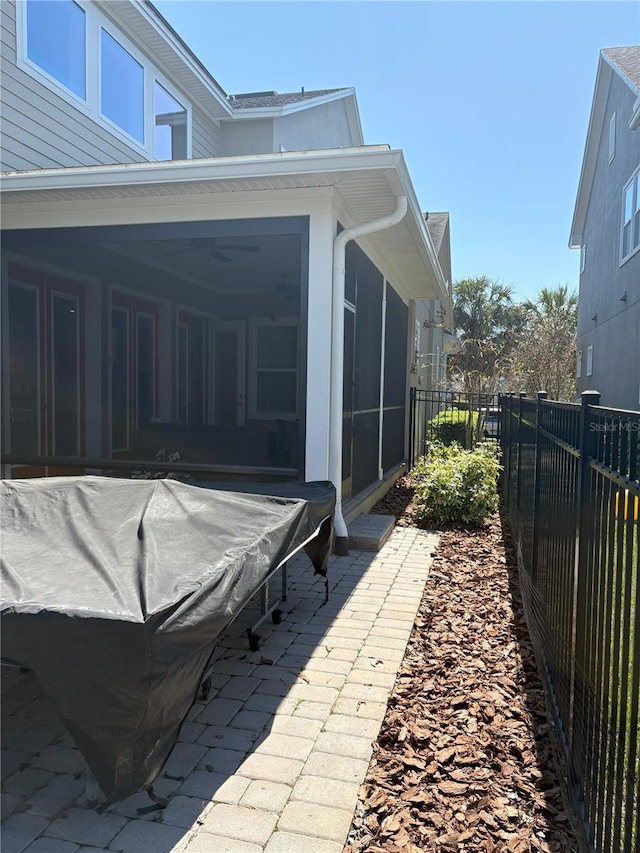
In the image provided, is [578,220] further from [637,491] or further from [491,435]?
[637,491]

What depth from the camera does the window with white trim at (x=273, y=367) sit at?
12.0 m

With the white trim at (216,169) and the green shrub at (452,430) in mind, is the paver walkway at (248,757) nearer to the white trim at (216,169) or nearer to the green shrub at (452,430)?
the white trim at (216,169)

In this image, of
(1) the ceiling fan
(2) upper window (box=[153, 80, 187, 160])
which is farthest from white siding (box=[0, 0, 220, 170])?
(1) the ceiling fan

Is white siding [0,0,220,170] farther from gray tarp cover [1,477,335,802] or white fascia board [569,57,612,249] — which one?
white fascia board [569,57,612,249]

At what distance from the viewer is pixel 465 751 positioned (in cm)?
262

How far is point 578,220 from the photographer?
63.2 feet

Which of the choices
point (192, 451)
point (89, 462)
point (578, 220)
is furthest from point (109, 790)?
point (578, 220)

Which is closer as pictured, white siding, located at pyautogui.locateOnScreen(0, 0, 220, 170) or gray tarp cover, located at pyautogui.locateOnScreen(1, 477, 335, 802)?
gray tarp cover, located at pyautogui.locateOnScreen(1, 477, 335, 802)

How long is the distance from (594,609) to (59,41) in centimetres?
810

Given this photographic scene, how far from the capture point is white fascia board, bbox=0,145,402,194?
14.9 feet

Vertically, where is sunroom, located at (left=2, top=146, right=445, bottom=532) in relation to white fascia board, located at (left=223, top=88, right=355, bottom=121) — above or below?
below

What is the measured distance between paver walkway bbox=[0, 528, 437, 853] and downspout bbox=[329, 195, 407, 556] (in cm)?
176

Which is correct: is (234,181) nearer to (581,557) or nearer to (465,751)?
(581,557)

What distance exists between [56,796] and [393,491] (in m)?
7.22
